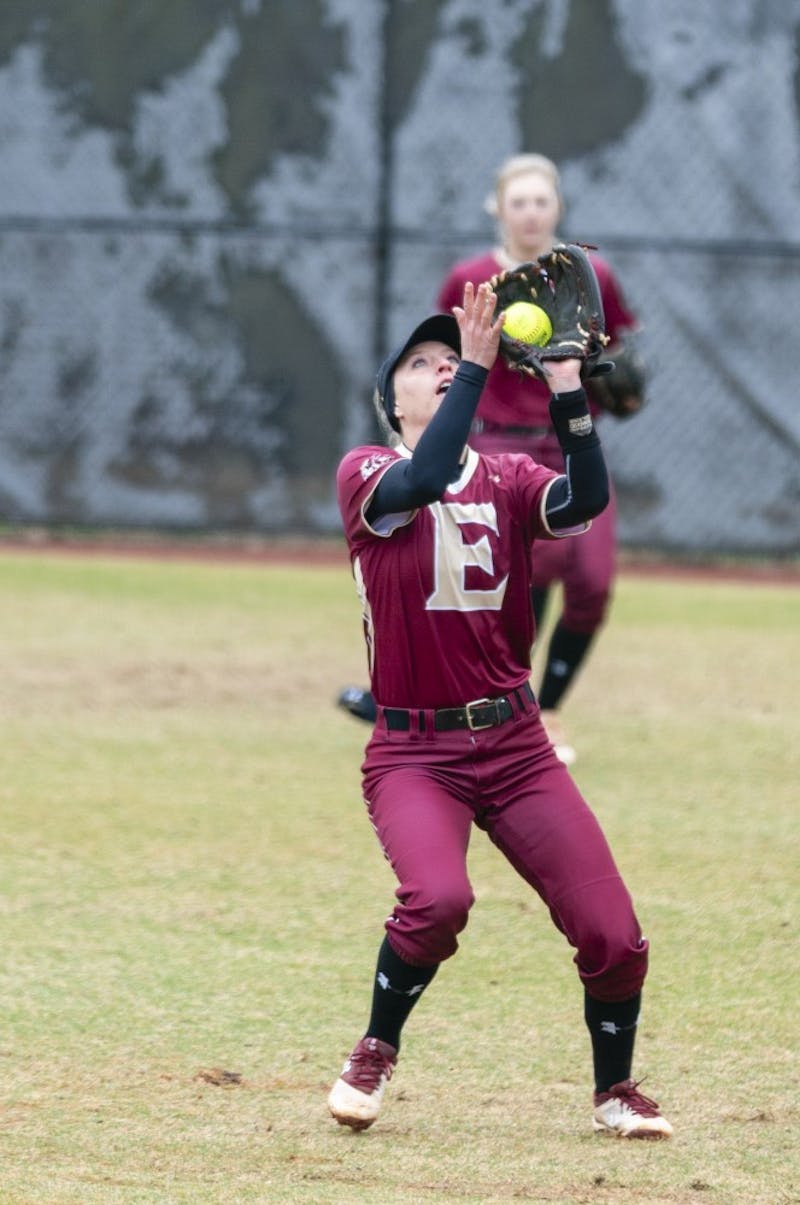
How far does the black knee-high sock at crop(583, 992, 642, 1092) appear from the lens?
3.71m

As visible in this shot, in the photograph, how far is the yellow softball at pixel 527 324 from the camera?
3906 millimetres

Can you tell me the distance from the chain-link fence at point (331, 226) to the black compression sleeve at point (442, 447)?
847 centimetres

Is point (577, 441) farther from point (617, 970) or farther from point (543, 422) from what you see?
point (543, 422)

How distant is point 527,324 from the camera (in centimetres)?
391

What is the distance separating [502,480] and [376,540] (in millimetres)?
311

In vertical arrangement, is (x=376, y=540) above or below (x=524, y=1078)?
above

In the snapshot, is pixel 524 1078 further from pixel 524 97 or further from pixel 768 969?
pixel 524 97

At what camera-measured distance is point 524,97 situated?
12266mm

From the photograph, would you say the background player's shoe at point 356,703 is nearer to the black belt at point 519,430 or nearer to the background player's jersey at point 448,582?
the black belt at point 519,430

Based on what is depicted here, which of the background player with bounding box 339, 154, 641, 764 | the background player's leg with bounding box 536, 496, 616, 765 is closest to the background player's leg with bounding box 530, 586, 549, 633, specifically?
the background player with bounding box 339, 154, 641, 764

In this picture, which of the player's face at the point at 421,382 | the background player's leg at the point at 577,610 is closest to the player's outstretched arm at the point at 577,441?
the player's face at the point at 421,382

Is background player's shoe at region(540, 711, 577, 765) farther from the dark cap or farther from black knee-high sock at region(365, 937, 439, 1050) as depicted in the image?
black knee-high sock at region(365, 937, 439, 1050)

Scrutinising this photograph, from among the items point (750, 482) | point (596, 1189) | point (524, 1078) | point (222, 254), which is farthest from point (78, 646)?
point (596, 1189)

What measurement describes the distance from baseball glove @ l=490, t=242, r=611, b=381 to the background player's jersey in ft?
0.92
